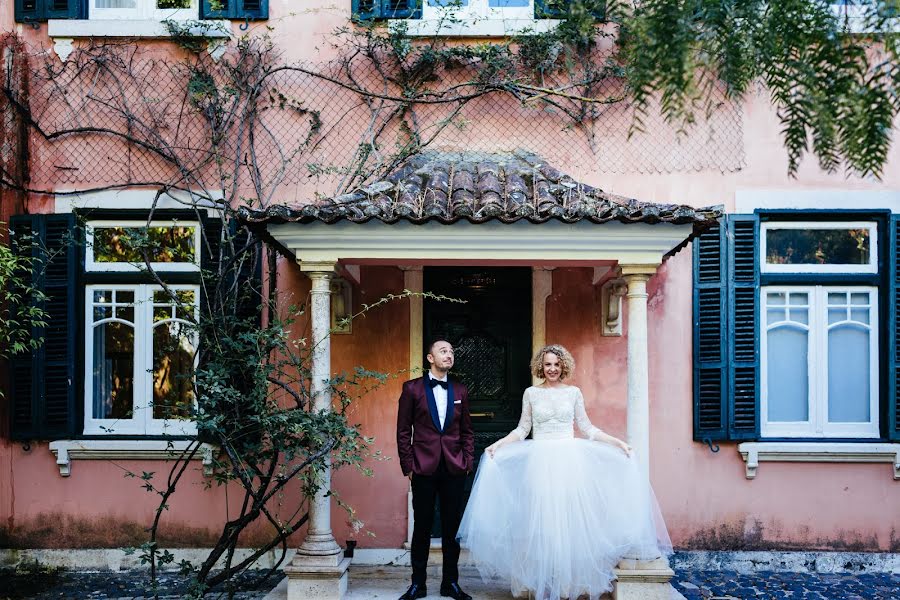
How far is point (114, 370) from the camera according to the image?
7.75 m

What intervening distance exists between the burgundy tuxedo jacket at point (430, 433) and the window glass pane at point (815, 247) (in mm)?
3446

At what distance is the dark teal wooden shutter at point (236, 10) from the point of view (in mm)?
7699

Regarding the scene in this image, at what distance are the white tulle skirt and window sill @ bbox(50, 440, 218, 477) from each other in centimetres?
284

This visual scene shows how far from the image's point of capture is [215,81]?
304 inches

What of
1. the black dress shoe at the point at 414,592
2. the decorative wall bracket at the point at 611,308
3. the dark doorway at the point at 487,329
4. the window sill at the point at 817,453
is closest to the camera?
the black dress shoe at the point at 414,592

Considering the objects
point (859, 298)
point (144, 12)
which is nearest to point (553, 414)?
point (859, 298)

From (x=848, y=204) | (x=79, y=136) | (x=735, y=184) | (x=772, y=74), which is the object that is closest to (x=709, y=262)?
(x=735, y=184)

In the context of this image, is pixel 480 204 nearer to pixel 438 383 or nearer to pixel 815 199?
pixel 438 383

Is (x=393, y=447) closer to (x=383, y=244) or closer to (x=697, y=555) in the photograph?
(x=383, y=244)

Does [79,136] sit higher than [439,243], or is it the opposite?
[79,136]

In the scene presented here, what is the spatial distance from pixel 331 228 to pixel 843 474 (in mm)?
5012

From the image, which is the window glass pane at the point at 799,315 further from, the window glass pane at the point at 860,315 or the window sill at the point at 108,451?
the window sill at the point at 108,451

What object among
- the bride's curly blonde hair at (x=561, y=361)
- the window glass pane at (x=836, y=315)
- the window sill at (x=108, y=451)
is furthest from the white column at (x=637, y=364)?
the window sill at (x=108, y=451)

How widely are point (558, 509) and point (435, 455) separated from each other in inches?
37.1
